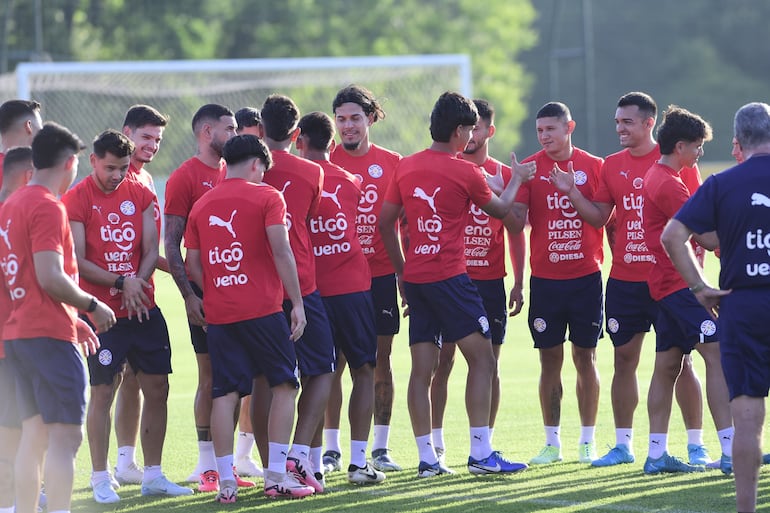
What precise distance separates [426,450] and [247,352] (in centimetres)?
151

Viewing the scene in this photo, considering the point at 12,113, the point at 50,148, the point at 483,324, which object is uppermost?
the point at 12,113

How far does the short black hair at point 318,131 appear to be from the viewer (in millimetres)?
7949

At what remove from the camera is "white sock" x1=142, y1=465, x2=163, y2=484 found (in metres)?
7.62

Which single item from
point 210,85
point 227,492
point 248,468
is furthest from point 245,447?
point 210,85

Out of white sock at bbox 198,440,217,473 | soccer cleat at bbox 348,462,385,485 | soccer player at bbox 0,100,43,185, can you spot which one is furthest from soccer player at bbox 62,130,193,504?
soccer cleat at bbox 348,462,385,485

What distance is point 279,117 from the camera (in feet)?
25.1

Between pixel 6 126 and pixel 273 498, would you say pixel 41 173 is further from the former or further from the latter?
pixel 273 498

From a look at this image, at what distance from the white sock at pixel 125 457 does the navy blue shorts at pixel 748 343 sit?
13.5 ft

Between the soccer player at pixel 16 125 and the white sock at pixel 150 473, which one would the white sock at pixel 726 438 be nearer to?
the white sock at pixel 150 473

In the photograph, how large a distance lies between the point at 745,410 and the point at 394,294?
334cm

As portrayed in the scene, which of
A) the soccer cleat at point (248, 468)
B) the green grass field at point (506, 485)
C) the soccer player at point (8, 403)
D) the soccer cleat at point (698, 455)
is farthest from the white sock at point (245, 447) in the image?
the soccer cleat at point (698, 455)

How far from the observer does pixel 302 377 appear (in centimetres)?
771

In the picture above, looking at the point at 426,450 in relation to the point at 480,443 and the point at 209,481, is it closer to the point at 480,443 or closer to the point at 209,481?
the point at 480,443

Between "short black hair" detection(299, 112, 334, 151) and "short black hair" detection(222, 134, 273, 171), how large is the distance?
801 millimetres
